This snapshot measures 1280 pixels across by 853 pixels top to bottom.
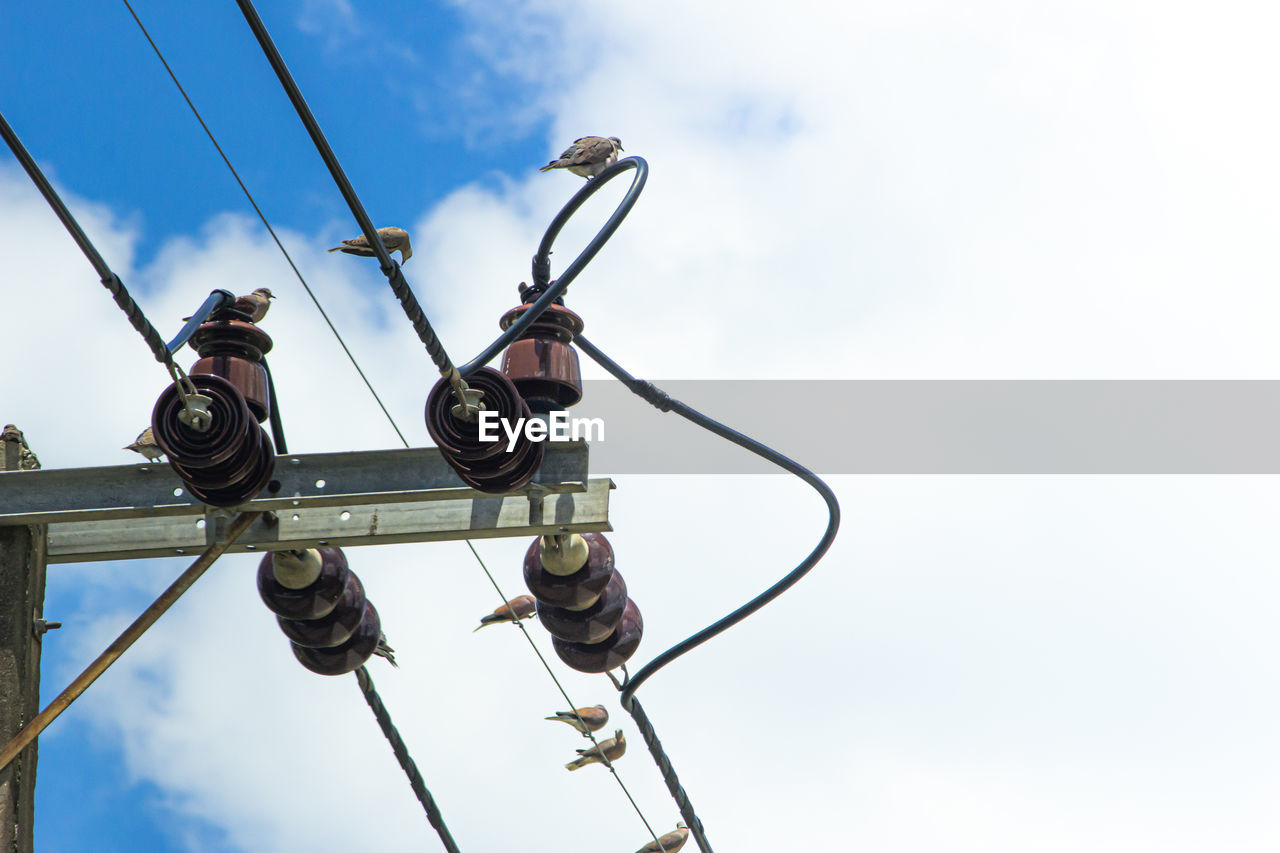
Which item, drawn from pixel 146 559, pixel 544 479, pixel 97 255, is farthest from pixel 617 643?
pixel 97 255

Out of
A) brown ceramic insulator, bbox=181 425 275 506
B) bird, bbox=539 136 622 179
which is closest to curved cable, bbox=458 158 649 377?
brown ceramic insulator, bbox=181 425 275 506

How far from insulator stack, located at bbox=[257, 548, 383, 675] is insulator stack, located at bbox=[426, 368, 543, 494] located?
102 centimetres

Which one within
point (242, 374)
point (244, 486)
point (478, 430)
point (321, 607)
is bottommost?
point (478, 430)

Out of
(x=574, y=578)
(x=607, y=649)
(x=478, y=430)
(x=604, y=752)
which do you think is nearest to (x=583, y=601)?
(x=574, y=578)

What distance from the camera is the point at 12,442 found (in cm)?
559

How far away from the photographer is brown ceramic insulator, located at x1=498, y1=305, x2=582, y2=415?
542 centimetres

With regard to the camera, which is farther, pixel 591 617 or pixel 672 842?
pixel 672 842

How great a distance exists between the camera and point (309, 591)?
5.88m

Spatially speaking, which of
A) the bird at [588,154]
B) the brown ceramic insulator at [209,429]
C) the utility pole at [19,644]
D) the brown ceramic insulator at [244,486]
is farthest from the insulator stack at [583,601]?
the bird at [588,154]

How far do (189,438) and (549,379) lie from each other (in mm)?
1178

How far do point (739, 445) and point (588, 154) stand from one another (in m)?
3.63

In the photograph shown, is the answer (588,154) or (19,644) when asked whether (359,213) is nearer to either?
(19,644)

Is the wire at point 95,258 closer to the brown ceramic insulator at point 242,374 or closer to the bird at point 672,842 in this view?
the brown ceramic insulator at point 242,374

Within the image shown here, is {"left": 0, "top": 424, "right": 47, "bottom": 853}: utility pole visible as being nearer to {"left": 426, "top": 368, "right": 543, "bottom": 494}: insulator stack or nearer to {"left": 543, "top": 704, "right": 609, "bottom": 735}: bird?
{"left": 426, "top": 368, "right": 543, "bottom": 494}: insulator stack
